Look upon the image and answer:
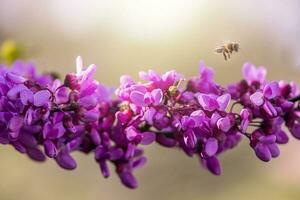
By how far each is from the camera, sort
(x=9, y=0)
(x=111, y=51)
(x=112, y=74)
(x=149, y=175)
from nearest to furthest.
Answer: (x=9, y=0)
(x=149, y=175)
(x=112, y=74)
(x=111, y=51)

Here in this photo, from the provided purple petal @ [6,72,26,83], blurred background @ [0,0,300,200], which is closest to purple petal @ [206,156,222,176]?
purple petal @ [6,72,26,83]

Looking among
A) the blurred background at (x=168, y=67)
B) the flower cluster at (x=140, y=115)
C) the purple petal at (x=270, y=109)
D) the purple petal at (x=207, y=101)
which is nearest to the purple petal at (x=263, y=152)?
the flower cluster at (x=140, y=115)

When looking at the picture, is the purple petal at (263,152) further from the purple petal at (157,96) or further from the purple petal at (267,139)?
the purple petal at (157,96)

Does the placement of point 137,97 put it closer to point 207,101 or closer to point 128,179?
point 207,101

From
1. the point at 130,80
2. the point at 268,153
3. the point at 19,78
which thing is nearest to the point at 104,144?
the point at 130,80

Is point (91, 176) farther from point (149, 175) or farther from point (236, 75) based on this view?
point (236, 75)

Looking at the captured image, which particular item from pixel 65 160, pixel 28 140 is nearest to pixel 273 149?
pixel 65 160
